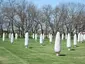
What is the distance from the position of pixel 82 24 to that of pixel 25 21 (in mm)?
17421

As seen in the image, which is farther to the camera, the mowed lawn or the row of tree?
the row of tree

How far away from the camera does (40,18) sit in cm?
8044

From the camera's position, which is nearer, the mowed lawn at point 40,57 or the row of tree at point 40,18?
the mowed lawn at point 40,57

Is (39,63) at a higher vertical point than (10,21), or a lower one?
lower

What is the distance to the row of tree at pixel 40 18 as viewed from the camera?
7650 centimetres

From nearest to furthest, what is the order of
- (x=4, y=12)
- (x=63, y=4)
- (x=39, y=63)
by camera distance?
1. (x=39, y=63)
2. (x=4, y=12)
3. (x=63, y=4)

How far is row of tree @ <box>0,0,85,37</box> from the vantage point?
76.5m

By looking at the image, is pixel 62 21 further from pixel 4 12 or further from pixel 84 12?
pixel 4 12

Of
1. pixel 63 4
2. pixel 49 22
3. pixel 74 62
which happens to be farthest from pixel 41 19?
pixel 74 62

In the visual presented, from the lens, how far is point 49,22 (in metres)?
79.8

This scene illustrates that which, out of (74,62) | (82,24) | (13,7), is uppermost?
(13,7)

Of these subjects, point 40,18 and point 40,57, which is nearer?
point 40,57

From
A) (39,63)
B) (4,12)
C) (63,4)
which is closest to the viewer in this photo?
(39,63)

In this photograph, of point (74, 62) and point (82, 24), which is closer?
point (74, 62)
